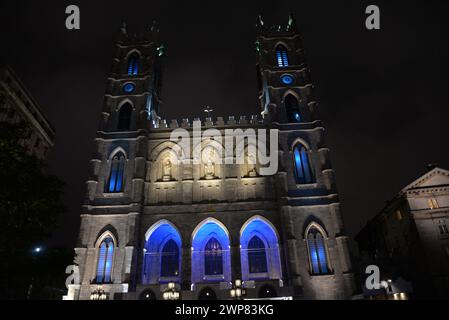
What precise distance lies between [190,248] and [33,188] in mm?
15472

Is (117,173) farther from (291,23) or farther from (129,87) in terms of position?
(291,23)

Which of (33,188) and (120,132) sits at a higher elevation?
(120,132)

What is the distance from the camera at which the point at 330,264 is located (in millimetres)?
27000

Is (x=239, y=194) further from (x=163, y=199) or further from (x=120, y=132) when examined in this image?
(x=120, y=132)

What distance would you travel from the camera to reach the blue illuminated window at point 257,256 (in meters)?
28.5

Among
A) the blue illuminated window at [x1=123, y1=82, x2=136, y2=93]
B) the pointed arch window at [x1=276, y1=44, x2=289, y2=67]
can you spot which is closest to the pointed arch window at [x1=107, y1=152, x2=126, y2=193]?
the blue illuminated window at [x1=123, y1=82, x2=136, y2=93]

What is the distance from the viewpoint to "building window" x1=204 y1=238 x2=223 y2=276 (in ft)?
93.5

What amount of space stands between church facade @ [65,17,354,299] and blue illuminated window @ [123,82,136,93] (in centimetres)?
141

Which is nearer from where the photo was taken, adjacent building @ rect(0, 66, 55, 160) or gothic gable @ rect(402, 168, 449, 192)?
gothic gable @ rect(402, 168, 449, 192)

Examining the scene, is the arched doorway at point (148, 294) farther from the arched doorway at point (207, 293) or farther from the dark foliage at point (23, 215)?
the dark foliage at point (23, 215)

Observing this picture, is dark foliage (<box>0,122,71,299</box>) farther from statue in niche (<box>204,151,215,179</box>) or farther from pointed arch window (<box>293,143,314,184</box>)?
pointed arch window (<box>293,143,314,184</box>)
